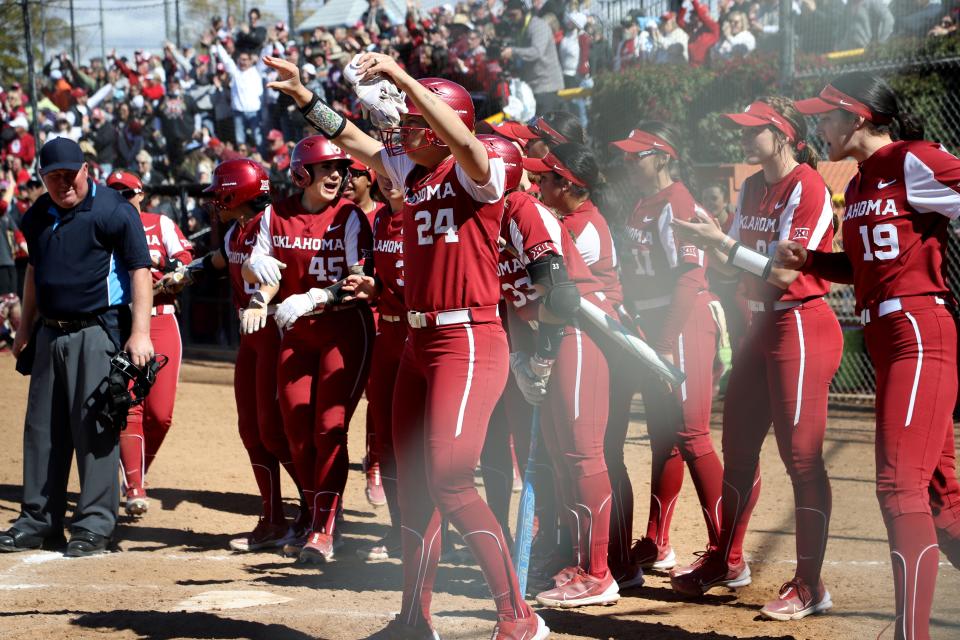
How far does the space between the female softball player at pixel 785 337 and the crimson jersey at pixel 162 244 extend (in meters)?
3.94

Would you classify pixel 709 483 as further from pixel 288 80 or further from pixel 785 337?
pixel 288 80

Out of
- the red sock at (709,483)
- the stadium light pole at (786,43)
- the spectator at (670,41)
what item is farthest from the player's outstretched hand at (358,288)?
the spectator at (670,41)

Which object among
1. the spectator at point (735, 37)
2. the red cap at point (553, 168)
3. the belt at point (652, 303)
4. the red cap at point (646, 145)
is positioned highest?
the spectator at point (735, 37)

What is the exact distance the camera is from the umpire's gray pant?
6086 mm

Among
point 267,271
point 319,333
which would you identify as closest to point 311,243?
point 267,271

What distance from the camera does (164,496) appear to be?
7621 millimetres

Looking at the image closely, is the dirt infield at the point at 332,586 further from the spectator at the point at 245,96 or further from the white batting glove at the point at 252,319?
the spectator at the point at 245,96

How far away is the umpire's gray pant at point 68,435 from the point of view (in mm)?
6086

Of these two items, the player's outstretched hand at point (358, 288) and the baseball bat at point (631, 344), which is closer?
the baseball bat at point (631, 344)

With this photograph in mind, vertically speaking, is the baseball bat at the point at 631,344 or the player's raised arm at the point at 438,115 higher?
the player's raised arm at the point at 438,115

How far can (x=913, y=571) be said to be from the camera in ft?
12.0

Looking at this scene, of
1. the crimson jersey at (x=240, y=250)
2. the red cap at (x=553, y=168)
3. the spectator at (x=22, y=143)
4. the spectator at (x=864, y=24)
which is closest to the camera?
the red cap at (x=553, y=168)

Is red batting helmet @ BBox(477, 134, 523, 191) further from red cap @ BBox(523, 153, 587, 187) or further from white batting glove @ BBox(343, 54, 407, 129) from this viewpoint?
white batting glove @ BBox(343, 54, 407, 129)

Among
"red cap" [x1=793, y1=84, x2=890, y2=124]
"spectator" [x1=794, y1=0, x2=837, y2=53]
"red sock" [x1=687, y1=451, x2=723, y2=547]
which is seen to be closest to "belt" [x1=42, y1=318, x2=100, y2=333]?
"red sock" [x1=687, y1=451, x2=723, y2=547]
